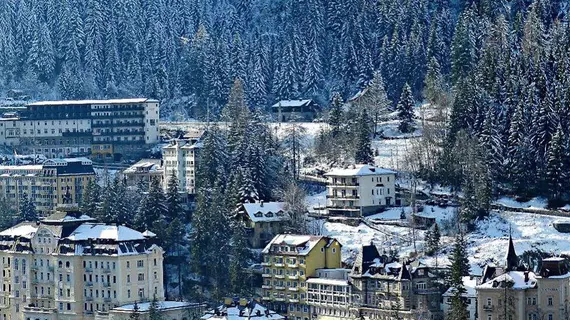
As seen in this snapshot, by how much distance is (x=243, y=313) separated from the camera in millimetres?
118125

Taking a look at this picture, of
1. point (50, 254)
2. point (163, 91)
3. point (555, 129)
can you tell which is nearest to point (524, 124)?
point (555, 129)

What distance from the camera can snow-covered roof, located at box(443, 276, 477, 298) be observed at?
11638 centimetres

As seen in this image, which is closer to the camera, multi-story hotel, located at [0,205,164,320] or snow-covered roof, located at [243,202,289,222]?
multi-story hotel, located at [0,205,164,320]

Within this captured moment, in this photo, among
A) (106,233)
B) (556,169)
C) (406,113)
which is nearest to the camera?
(106,233)

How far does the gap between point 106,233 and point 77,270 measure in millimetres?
3707

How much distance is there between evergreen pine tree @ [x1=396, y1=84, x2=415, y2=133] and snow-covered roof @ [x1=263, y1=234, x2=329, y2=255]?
3513 cm

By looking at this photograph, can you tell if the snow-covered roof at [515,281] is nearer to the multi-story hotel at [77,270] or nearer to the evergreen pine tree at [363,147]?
the multi-story hotel at [77,270]

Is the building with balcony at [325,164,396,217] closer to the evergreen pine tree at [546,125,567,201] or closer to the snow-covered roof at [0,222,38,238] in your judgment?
the evergreen pine tree at [546,125,567,201]

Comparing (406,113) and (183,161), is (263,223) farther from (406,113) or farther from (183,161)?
(406,113)

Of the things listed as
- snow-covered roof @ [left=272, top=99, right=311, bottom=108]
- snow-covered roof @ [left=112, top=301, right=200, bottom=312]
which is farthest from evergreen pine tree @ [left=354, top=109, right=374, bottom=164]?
snow-covered roof @ [left=272, top=99, right=311, bottom=108]

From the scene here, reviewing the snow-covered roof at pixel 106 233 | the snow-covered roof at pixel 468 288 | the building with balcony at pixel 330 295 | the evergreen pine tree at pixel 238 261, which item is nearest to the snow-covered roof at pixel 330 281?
the building with balcony at pixel 330 295

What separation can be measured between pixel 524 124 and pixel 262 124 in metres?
29.7

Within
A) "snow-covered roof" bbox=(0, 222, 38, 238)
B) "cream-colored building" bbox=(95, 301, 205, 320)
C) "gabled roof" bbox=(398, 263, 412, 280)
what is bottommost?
"cream-colored building" bbox=(95, 301, 205, 320)

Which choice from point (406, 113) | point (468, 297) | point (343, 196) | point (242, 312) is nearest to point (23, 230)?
point (242, 312)
